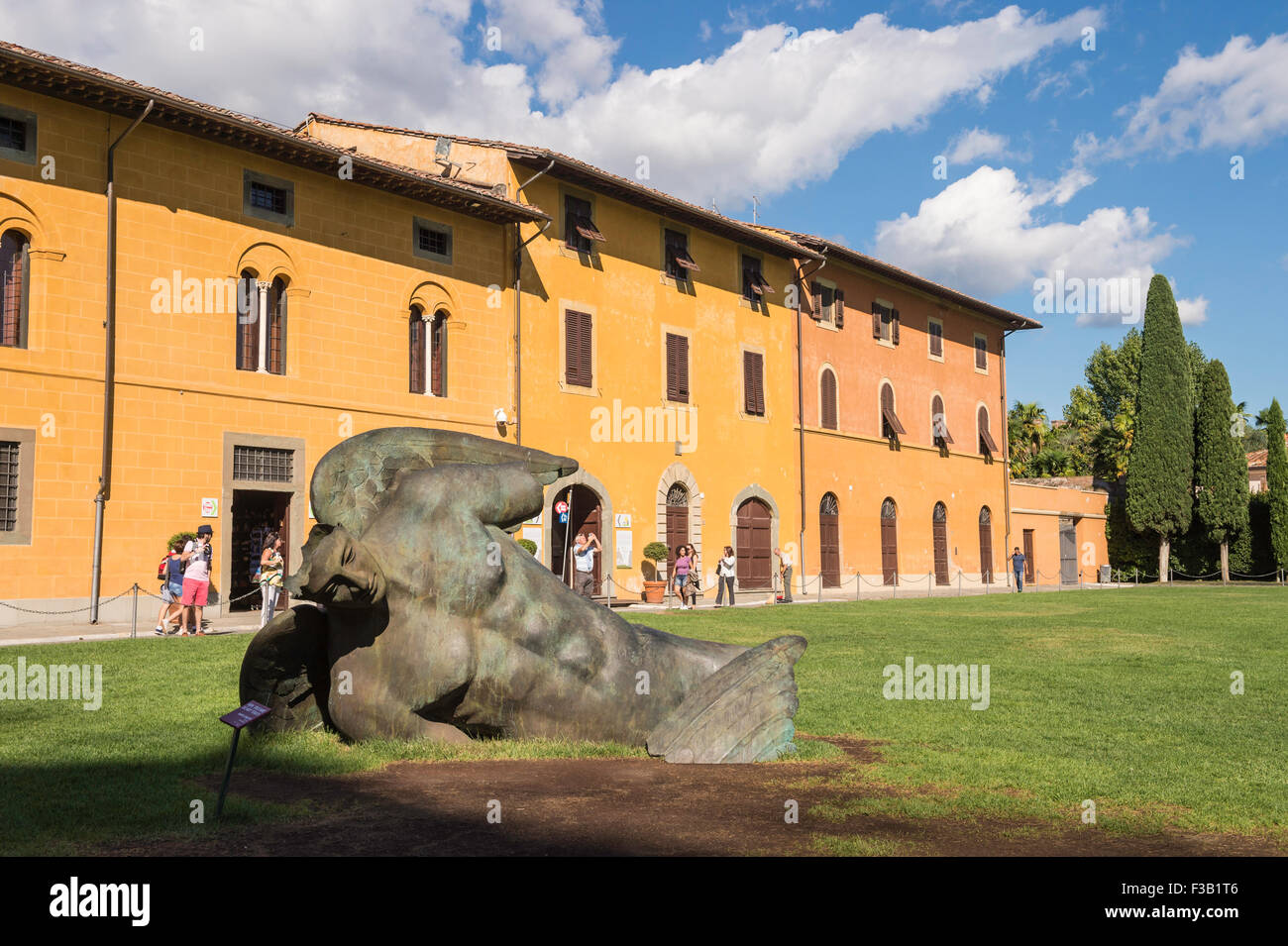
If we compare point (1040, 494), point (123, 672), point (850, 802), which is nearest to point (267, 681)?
point (850, 802)

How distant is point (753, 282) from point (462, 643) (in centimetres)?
2726

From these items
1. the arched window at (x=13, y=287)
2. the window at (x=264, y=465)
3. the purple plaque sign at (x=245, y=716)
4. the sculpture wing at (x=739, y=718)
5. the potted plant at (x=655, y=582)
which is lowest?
the sculpture wing at (x=739, y=718)

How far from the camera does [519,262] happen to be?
2534 centimetres

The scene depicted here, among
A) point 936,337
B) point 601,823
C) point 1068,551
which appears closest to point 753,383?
point 936,337

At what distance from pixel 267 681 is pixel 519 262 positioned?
19.6 metres

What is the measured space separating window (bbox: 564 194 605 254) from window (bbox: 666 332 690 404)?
146 inches

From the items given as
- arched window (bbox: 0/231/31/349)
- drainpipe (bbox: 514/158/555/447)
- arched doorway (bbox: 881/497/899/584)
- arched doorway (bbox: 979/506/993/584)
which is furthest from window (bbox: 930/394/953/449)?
arched window (bbox: 0/231/31/349)

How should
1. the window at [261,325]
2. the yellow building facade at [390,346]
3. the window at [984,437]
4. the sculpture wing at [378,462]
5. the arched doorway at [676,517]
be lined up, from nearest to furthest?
Answer: the sculpture wing at [378,462], the yellow building facade at [390,346], the window at [261,325], the arched doorway at [676,517], the window at [984,437]

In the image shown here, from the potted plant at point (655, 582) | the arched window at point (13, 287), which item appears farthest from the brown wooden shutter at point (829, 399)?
the arched window at point (13, 287)

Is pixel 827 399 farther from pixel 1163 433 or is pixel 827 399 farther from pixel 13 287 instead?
pixel 13 287

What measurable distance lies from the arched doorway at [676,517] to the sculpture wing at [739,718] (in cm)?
2202

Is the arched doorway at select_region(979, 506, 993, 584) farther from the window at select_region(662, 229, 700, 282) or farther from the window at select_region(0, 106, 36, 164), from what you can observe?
the window at select_region(0, 106, 36, 164)

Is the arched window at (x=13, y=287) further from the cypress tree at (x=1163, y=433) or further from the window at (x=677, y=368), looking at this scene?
the cypress tree at (x=1163, y=433)

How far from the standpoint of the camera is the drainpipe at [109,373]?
18.2m
